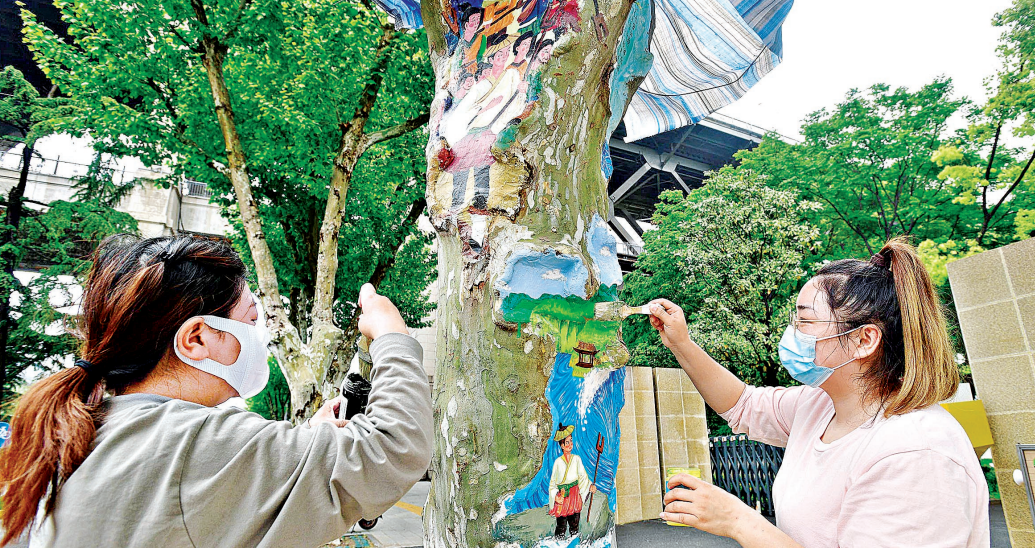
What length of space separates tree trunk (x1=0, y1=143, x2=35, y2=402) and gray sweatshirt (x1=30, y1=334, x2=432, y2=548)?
475 inches

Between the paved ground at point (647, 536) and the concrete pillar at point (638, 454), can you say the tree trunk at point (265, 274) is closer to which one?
the paved ground at point (647, 536)

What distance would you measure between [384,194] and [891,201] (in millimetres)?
11967

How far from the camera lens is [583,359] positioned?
178 centimetres

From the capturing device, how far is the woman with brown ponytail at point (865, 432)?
4.50 ft

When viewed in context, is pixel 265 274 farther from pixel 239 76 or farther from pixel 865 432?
pixel 865 432

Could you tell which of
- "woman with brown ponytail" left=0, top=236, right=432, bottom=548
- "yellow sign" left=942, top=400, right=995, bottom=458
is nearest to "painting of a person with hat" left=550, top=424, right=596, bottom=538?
"woman with brown ponytail" left=0, top=236, right=432, bottom=548

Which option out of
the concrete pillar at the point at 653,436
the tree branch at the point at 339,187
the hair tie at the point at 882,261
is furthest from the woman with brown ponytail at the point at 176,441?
the concrete pillar at the point at 653,436

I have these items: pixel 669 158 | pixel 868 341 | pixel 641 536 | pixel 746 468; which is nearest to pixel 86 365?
pixel 868 341

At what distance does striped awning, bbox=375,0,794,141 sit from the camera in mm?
2576

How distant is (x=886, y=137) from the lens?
13031 mm

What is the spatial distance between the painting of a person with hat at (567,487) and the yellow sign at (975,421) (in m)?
3.12

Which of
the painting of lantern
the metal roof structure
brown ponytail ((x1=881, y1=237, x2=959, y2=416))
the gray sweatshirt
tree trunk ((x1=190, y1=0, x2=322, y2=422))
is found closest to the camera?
the gray sweatshirt

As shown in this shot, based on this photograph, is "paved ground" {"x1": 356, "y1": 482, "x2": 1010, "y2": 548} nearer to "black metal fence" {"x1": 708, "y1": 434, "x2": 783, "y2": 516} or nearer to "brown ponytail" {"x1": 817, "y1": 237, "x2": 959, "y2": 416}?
"black metal fence" {"x1": 708, "y1": 434, "x2": 783, "y2": 516}

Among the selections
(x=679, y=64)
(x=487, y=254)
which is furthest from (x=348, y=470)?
(x=679, y=64)
